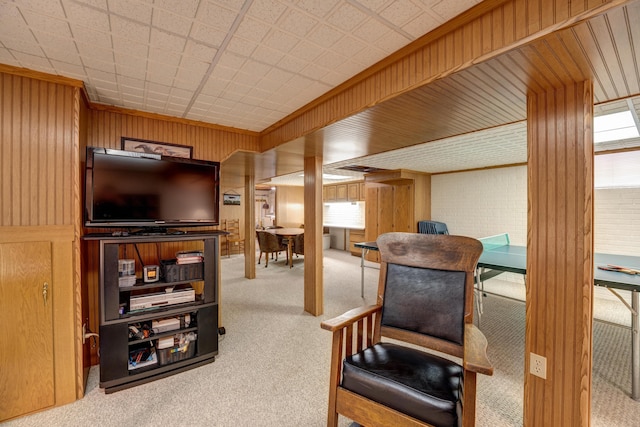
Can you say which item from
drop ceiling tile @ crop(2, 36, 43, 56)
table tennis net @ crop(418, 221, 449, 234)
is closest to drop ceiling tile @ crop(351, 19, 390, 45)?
drop ceiling tile @ crop(2, 36, 43, 56)

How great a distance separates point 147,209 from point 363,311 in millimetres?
1949

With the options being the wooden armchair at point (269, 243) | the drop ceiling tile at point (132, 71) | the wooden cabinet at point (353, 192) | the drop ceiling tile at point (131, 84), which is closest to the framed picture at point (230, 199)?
the wooden armchair at point (269, 243)

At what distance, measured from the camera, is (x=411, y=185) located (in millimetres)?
6578

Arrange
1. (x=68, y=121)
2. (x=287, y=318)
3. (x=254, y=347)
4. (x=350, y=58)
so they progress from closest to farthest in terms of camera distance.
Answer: (x=350, y=58) < (x=68, y=121) < (x=254, y=347) < (x=287, y=318)

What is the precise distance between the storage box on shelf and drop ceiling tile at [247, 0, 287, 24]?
67.8 inches

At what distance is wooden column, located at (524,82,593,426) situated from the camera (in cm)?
144

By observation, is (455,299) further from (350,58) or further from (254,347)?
(254,347)

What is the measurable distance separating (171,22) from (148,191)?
1.37 metres

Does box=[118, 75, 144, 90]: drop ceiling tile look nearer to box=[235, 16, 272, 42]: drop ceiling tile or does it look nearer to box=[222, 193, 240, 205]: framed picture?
box=[235, 16, 272, 42]: drop ceiling tile

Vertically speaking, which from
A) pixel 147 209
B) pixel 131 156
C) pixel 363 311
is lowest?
pixel 363 311

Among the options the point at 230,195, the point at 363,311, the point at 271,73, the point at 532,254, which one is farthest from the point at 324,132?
the point at 230,195

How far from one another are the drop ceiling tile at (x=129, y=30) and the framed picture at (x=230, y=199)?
6445 millimetres

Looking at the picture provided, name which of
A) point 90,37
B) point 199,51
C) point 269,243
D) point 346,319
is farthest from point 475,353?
point 269,243

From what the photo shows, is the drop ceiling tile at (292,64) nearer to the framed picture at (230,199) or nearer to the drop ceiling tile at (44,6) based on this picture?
the drop ceiling tile at (44,6)
